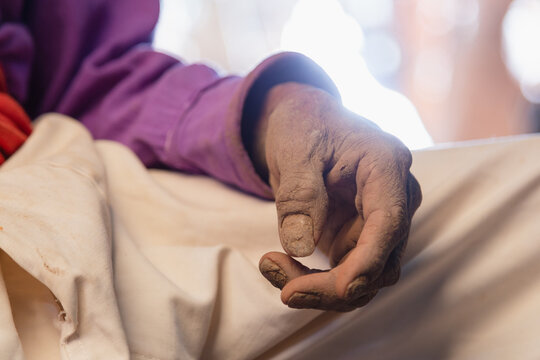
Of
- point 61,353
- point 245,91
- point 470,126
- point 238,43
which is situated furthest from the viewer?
point 238,43

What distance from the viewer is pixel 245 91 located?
18.6 inches

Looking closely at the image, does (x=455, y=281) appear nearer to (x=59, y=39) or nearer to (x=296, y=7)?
(x=59, y=39)

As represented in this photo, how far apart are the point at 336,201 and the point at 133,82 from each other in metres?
0.37

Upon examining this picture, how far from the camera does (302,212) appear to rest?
325mm

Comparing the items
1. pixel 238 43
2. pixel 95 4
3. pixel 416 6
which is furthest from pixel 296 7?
pixel 95 4

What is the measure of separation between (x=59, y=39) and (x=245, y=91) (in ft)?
1.13

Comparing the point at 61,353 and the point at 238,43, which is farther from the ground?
the point at 61,353

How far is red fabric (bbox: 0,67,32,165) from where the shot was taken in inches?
18.8

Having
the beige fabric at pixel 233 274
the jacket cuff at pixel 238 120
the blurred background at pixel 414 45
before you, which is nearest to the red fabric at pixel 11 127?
the beige fabric at pixel 233 274

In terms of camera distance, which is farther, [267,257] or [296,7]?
[296,7]

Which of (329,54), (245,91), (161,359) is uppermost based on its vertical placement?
(245,91)

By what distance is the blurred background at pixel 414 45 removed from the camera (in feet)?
6.68

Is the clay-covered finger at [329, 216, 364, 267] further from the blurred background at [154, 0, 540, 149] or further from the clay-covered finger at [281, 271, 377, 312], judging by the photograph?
the blurred background at [154, 0, 540, 149]

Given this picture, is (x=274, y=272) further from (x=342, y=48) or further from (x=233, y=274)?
(x=342, y=48)
